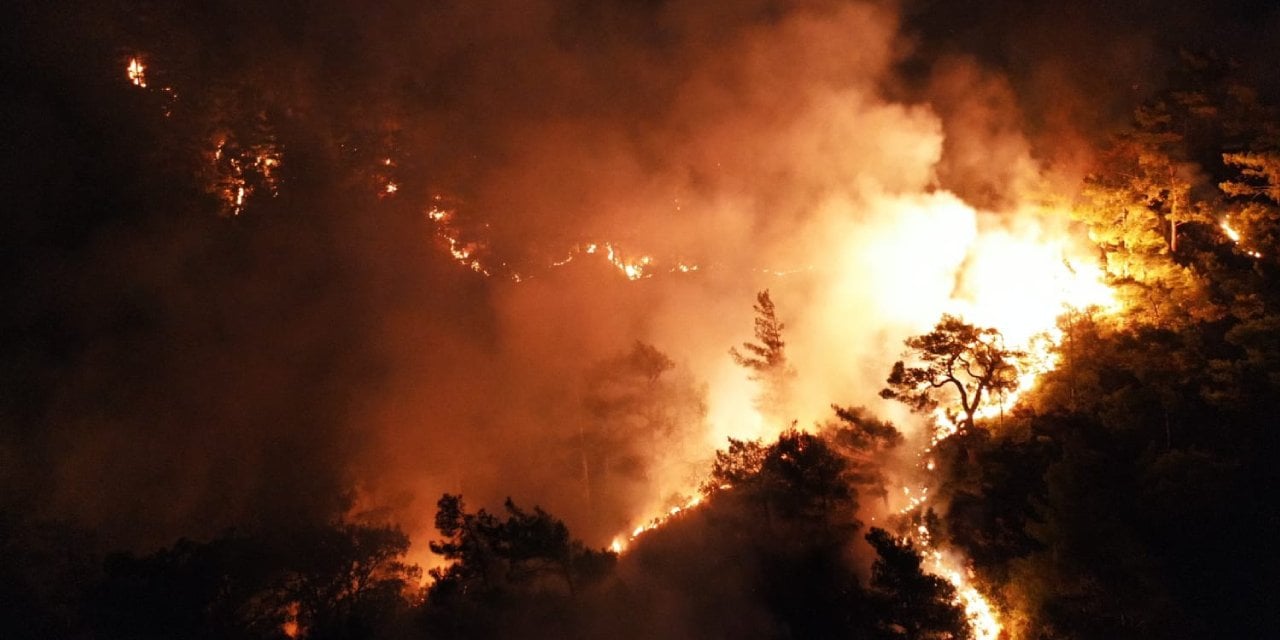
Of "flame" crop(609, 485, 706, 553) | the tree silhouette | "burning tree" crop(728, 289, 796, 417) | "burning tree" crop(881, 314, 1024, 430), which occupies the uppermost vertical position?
"burning tree" crop(728, 289, 796, 417)

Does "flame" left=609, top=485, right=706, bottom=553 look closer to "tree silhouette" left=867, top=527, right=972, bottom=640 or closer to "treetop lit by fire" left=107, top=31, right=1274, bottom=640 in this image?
"treetop lit by fire" left=107, top=31, right=1274, bottom=640

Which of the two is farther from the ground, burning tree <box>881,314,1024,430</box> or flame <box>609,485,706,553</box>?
burning tree <box>881,314,1024,430</box>

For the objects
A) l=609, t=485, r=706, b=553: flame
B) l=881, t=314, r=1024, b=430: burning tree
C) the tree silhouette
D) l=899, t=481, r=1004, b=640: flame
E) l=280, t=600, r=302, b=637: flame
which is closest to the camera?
the tree silhouette

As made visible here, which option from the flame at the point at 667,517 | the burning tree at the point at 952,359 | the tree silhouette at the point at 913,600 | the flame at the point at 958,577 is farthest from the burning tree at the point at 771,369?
the tree silhouette at the point at 913,600

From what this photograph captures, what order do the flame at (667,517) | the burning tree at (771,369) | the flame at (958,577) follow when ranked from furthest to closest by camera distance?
the burning tree at (771,369)
the flame at (667,517)
the flame at (958,577)

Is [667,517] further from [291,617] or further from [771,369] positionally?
[291,617]

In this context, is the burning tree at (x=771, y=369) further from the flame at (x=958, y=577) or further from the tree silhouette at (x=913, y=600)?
the tree silhouette at (x=913, y=600)

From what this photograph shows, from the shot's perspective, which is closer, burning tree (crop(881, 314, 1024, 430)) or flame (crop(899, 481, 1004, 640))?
flame (crop(899, 481, 1004, 640))

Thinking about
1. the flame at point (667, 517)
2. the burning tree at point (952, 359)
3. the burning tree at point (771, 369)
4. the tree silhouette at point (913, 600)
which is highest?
the burning tree at point (771, 369)

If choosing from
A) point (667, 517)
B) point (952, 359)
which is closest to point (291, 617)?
point (667, 517)

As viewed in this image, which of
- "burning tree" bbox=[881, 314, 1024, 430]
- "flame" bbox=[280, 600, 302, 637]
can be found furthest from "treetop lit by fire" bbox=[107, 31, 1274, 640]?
"flame" bbox=[280, 600, 302, 637]

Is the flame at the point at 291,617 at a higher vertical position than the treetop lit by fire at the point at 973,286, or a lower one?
lower

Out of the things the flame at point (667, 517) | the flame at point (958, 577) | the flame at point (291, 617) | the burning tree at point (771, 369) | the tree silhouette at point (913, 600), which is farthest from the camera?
the burning tree at point (771, 369)

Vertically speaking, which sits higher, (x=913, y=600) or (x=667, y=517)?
(x=667, y=517)
